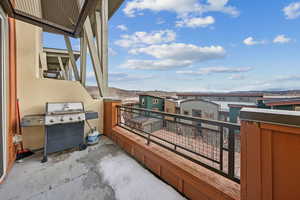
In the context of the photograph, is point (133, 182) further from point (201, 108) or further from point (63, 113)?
point (201, 108)

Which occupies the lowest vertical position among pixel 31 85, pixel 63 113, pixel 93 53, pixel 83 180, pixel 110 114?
pixel 83 180

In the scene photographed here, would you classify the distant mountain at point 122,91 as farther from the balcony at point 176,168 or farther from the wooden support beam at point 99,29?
the balcony at point 176,168

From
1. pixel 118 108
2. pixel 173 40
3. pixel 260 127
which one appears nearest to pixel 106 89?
pixel 118 108

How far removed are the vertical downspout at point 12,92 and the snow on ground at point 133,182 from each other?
144 centimetres

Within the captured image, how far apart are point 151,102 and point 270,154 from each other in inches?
322

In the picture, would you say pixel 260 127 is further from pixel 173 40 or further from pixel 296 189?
pixel 173 40

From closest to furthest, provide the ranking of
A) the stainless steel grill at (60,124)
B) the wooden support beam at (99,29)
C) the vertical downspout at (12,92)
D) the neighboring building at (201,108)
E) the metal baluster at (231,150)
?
the metal baluster at (231,150) → the vertical downspout at (12,92) → the stainless steel grill at (60,124) → the wooden support beam at (99,29) → the neighboring building at (201,108)

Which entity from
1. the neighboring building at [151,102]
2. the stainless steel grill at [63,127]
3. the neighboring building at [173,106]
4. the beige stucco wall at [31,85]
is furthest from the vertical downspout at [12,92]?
the neighboring building at [173,106]

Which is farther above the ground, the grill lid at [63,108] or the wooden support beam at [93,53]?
the wooden support beam at [93,53]

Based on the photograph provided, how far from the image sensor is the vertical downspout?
1979 mm

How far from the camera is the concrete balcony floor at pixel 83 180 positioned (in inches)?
57.4

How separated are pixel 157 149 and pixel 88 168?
3.72ft

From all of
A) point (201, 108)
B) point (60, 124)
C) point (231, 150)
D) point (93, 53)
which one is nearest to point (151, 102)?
point (201, 108)

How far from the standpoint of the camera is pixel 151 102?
8.93 meters
